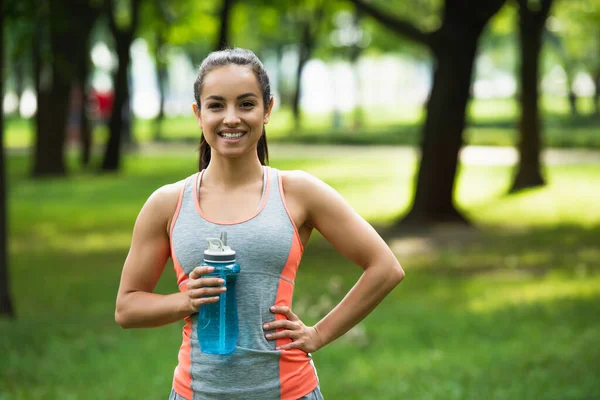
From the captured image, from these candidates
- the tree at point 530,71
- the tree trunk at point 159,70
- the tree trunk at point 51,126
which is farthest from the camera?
the tree trunk at point 159,70

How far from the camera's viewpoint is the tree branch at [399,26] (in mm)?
15523

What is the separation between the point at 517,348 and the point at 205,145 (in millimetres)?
5720

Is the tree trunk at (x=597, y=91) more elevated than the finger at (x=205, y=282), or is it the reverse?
the finger at (x=205, y=282)

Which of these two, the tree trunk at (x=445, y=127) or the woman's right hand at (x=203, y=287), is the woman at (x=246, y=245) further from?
the tree trunk at (x=445, y=127)

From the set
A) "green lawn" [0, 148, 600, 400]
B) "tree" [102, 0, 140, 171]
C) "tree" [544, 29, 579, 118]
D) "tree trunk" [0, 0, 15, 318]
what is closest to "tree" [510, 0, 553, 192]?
"green lawn" [0, 148, 600, 400]

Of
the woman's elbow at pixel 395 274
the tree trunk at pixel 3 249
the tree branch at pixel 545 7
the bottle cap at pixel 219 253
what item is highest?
the tree branch at pixel 545 7

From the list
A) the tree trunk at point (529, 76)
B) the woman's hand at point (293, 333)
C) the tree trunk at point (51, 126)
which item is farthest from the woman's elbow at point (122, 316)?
the tree trunk at point (51, 126)

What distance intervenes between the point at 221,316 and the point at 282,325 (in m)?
0.21

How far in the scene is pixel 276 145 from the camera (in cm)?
4088

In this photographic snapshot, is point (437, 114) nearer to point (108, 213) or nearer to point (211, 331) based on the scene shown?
point (108, 213)

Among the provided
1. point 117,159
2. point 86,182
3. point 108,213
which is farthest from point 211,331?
point 117,159

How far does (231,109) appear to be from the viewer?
2848mm

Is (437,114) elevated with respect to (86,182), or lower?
elevated

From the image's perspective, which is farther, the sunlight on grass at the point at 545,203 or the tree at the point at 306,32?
the tree at the point at 306,32
